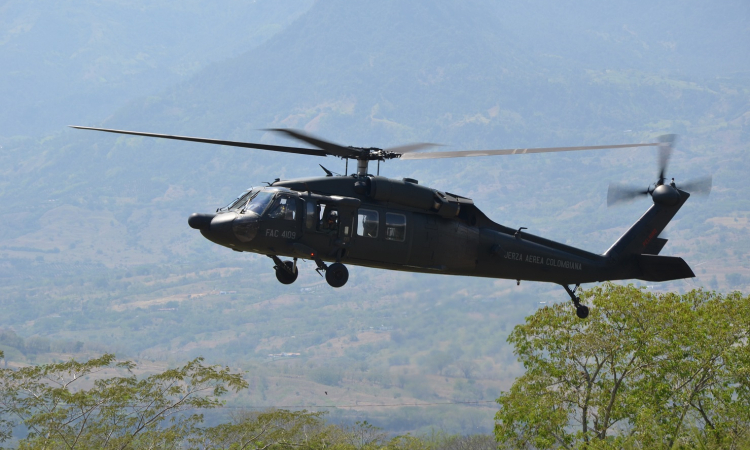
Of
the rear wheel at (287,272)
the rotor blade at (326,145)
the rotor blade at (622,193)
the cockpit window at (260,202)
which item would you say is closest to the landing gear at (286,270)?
the rear wheel at (287,272)

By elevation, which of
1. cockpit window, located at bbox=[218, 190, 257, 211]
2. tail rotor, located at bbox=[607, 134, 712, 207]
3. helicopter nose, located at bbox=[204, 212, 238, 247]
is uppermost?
tail rotor, located at bbox=[607, 134, 712, 207]

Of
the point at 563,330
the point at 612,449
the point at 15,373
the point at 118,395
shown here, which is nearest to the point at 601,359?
the point at 563,330

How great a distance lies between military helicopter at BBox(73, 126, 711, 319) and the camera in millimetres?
26000

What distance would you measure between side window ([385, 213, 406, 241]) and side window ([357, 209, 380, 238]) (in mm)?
357

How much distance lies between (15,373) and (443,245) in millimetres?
19650

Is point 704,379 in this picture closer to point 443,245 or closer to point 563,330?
point 563,330

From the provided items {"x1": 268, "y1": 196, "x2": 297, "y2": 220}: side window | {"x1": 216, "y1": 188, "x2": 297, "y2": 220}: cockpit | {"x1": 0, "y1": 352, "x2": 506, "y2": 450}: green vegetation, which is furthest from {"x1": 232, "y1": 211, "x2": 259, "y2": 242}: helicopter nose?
{"x1": 0, "y1": 352, "x2": 506, "y2": 450}: green vegetation

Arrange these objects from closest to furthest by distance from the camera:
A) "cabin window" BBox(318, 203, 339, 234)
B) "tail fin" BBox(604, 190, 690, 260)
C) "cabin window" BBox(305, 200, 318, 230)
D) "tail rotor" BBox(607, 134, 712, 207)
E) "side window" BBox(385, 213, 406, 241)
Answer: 1. "cabin window" BBox(305, 200, 318, 230)
2. "cabin window" BBox(318, 203, 339, 234)
3. "side window" BBox(385, 213, 406, 241)
4. "tail rotor" BBox(607, 134, 712, 207)
5. "tail fin" BBox(604, 190, 690, 260)

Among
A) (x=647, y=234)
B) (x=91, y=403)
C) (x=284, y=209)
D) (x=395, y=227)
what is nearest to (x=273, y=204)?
(x=284, y=209)

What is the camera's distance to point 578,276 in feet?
102

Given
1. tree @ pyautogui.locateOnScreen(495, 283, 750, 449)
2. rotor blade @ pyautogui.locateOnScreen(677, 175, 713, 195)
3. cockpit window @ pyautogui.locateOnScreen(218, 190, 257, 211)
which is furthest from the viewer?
tree @ pyautogui.locateOnScreen(495, 283, 750, 449)

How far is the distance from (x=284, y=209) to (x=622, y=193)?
1329cm

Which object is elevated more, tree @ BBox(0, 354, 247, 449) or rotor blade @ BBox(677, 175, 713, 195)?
rotor blade @ BBox(677, 175, 713, 195)

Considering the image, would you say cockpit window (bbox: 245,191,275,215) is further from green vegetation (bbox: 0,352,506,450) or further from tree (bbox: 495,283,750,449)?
tree (bbox: 495,283,750,449)
